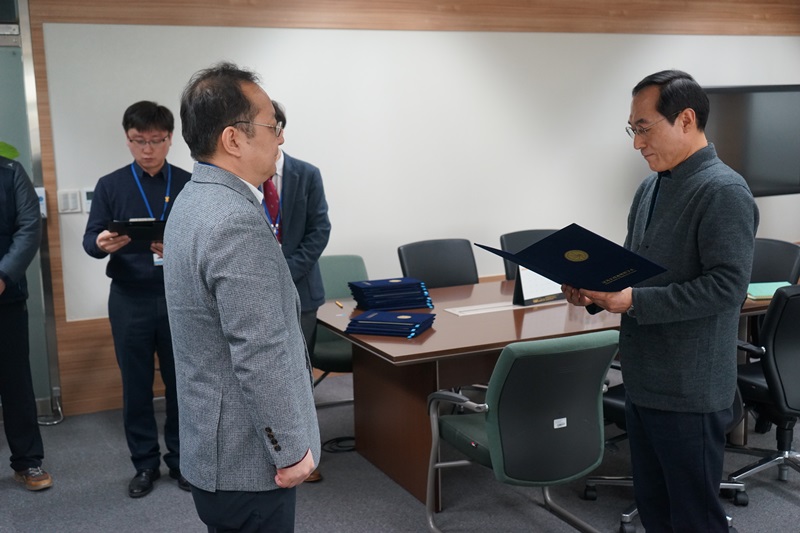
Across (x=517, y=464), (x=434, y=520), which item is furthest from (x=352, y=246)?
(x=517, y=464)

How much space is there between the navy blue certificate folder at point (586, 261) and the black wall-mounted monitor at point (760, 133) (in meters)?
4.45

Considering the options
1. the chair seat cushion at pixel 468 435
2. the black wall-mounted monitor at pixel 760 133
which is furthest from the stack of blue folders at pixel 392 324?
the black wall-mounted monitor at pixel 760 133

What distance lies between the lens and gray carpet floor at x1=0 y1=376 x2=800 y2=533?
3.36 meters

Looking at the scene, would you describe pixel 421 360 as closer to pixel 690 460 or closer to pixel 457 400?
pixel 457 400

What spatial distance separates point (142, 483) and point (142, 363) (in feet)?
1.79

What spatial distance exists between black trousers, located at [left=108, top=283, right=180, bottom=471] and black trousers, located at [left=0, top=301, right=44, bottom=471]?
413 millimetres

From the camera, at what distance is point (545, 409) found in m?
2.93

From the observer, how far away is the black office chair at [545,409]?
283 centimetres

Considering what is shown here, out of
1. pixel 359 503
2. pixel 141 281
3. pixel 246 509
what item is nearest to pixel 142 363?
pixel 141 281

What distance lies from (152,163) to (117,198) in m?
0.23

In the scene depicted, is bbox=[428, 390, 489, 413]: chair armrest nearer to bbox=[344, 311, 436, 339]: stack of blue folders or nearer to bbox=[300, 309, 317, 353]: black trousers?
bbox=[344, 311, 436, 339]: stack of blue folders

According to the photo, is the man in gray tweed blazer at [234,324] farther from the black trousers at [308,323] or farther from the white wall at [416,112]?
the white wall at [416,112]

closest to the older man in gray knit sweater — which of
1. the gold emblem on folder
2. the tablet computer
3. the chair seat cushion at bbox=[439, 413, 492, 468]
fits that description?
the gold emblem on folder

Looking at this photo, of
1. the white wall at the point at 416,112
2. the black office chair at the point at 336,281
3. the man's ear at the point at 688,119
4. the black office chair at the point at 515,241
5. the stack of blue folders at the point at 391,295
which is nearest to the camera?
the man's ear at the point at 688,119
